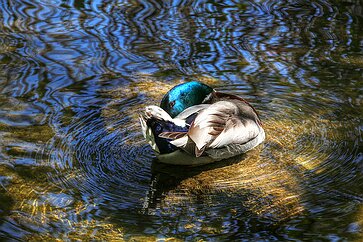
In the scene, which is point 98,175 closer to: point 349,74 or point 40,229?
point 40,229

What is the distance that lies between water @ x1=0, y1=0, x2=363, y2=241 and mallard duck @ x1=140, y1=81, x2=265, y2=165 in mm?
141

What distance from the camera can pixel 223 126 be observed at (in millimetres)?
5152

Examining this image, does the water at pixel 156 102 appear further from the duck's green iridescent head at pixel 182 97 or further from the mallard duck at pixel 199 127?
the duck's green iridescent head at pixel 182 97

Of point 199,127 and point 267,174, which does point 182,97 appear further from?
point 267,174

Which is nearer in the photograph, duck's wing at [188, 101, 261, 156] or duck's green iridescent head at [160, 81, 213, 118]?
duck's wing at [188, 101, 261, 156]

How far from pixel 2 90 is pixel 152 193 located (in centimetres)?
245

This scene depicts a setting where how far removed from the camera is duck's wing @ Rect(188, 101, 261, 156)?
4855mm

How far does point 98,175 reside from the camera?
4.87m

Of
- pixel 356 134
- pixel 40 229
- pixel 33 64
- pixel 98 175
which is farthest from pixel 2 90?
pixel 356 134

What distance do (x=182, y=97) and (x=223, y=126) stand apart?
553 millimetres

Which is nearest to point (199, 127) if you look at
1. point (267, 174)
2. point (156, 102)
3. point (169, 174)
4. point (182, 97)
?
point (169, 174)

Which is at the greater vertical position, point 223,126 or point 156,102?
point 223,126

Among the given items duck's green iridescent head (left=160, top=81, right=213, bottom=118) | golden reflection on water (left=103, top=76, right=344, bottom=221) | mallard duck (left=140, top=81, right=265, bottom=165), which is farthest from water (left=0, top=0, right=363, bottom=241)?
duck's green iridescent head (left=160, top=81, right=213, bottom=118)

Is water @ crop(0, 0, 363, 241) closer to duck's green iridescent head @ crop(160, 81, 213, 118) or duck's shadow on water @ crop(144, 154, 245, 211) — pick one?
duck's shadow on water @ crop(144, 154, 245, 211)
